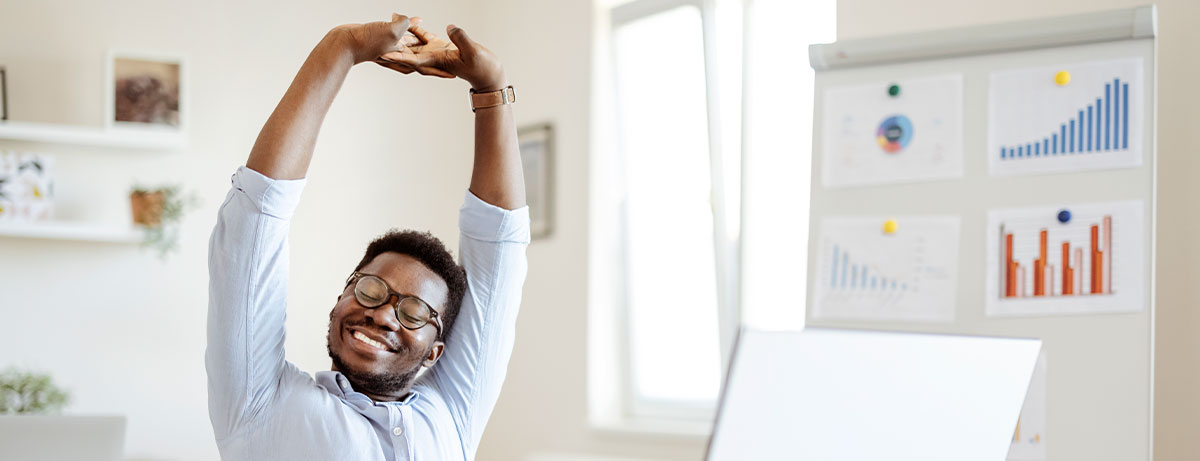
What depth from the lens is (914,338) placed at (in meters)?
1.16

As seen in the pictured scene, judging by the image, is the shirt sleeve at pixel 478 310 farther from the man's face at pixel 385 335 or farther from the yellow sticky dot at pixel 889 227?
the yellow sticky dot at pixel 889 227

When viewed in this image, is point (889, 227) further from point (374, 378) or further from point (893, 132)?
point (374, 378)

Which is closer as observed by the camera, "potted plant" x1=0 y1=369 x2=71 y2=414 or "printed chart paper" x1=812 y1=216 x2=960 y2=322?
"printed chart paper" x1=812 y1=216 x2=960 y2=322

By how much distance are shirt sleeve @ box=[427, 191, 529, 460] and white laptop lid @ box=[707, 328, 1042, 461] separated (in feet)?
1.59

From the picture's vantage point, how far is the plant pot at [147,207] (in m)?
3.70

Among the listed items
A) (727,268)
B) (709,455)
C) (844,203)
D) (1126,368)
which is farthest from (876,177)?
(709,455)

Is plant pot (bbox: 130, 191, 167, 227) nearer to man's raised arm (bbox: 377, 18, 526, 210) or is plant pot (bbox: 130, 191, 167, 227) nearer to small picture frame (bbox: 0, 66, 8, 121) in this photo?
small picture frame (bbox: 0, 66, 8, 121)

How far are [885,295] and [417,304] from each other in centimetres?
127

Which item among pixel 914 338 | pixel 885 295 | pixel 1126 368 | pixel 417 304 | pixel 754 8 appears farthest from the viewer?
pixel 754 8

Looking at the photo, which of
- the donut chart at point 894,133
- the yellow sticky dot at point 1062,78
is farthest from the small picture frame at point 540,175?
the yellow sticky dot at point 1062,78

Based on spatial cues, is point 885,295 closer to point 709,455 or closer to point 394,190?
point 709,455

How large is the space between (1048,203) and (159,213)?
9.30 feet

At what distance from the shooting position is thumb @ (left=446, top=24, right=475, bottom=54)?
1.34 meters

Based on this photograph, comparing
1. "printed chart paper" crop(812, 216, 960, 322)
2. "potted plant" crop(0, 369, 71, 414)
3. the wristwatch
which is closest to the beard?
the wristwatch
